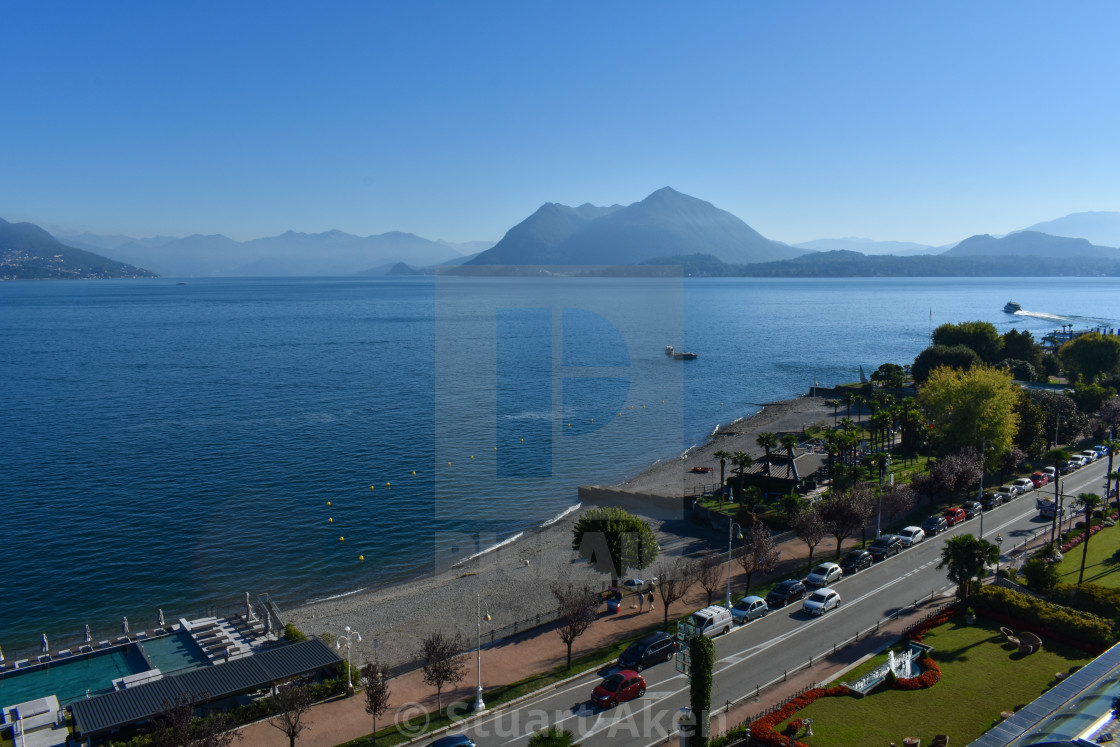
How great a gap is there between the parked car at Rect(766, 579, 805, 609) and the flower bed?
8.07 m

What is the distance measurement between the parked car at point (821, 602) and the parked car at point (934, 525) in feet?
39.3

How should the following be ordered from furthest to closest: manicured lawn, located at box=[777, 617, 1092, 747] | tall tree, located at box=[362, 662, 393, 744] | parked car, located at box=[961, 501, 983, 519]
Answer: parked car, located at box=[961, 501, 983, 519] < tall tree, located at box=[362, 662, 393, 744] < manicured lawn, located at box=[777, 617, 1092, 747]

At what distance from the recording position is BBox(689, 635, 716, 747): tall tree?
17.0m

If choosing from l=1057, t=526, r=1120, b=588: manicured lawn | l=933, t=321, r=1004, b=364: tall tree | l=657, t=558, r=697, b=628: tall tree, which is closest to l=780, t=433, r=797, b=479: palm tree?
l=657, t=558, r=697, b=628: tall tree

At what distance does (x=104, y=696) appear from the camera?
73.5 ft

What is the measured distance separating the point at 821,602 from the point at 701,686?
1246 centimetres

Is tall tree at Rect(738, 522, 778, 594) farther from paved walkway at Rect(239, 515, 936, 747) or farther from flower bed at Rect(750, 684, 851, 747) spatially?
flower bed at Rect(750, 684, 851, 747)

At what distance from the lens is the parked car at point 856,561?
32281 millimetres

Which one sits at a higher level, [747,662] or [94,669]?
[747,662]

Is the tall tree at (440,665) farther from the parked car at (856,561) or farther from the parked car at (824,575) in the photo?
the parked car at (856,561)

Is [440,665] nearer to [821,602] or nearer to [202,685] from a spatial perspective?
[202,685]

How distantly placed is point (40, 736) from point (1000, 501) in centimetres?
4722

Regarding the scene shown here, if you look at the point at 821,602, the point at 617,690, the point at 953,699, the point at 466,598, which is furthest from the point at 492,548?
the point at 953,699

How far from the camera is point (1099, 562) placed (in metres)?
30.8
